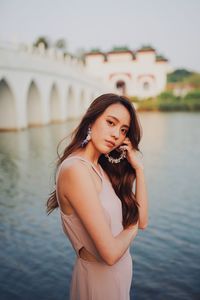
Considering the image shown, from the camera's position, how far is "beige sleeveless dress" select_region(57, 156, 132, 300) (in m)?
1.73

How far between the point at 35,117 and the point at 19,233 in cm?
1991

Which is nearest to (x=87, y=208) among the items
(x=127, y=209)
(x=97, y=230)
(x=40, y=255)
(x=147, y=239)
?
(x=97, y=230)

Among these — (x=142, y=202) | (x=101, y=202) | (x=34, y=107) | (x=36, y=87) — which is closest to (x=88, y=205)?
(x=101, y=202)

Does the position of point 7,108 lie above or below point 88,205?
below

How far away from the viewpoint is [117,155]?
2102 millimetres

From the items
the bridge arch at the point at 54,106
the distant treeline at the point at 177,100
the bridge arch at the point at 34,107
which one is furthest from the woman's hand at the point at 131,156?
the distant treeline at the point at 177,100

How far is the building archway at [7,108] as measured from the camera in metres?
20.7

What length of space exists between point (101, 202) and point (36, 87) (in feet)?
76.0

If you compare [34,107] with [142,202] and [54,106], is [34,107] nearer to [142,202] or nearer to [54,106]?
[54,106]

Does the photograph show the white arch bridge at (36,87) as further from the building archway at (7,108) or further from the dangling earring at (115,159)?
the dangling earring at (115,159)

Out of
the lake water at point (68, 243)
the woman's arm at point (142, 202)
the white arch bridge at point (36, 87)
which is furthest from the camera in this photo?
the white arch bridge at point (36, 87)

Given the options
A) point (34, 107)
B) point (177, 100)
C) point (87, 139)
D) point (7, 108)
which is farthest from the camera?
point (177, 100)

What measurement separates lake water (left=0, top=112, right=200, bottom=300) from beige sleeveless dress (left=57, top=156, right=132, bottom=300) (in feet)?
6.54

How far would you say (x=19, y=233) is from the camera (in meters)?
5.32
